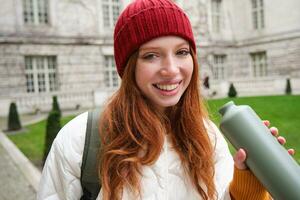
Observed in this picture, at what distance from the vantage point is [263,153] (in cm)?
119

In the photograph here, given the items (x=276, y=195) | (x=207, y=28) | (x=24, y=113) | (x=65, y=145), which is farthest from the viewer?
(x=207, y=28)

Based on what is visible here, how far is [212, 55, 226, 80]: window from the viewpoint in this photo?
2600 cm

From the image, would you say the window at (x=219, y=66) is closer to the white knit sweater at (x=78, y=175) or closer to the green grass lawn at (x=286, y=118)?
the green grass lawn at (x=286, y=118)

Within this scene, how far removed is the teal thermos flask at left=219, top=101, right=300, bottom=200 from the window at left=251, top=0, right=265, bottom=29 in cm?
2580

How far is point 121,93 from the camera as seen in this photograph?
165 cm

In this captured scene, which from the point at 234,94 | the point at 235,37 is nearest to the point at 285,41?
the point at 235,37

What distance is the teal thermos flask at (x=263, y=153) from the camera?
1.16 metres

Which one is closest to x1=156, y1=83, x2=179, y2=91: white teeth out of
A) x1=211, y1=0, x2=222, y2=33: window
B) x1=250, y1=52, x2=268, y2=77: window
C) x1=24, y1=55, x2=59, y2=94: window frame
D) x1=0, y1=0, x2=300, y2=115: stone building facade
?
x1=0, y1=0, x2=300, y2=115: stone building facade

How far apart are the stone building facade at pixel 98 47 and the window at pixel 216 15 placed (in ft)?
0.25

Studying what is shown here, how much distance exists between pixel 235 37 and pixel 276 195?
2698cm

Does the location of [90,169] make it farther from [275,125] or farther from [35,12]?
[35,12]

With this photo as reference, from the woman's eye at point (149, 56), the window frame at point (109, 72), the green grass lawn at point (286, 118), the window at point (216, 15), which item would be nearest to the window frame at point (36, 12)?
the window frame at point (109, 72)

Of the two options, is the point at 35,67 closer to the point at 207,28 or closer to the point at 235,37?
the point at 207,28

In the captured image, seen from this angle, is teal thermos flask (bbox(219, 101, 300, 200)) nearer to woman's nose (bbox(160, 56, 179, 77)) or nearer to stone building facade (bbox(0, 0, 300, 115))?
woman's nose (bbox(160, 56, 179, 77))
